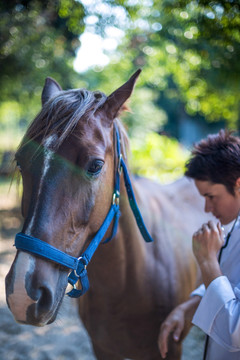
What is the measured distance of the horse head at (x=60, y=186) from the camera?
122cm

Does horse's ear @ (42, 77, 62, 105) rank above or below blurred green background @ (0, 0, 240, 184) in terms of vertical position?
below

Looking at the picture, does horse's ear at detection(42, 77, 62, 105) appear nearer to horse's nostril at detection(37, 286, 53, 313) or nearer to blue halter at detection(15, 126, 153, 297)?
blue halter at detection(15, 126, 153, 297)

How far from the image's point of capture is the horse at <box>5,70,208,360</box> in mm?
1251

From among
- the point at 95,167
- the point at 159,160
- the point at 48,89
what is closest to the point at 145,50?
the point at 159,160

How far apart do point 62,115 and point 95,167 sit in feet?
1.02

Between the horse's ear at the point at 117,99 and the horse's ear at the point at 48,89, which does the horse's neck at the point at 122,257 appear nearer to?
the horse's ear at the point at 117,99

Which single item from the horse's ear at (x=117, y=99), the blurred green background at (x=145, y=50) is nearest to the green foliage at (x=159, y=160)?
the blurred green background at (x=145, y=50)

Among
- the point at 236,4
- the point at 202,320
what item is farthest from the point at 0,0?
the point at 202,320

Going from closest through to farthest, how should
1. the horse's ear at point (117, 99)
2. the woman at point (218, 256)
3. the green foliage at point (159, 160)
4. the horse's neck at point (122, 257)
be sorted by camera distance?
the woman at point (218, 256), the horse's ear at point (117, 99), the horse's neck at point (122, 257), the green foliage at point (159, 160)

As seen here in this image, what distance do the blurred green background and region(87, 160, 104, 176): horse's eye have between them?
21.6 inches

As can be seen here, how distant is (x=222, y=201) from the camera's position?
5.58 ft

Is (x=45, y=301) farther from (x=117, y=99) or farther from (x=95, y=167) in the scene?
(x=117, y=99)

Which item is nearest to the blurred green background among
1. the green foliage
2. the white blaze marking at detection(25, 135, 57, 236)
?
the green foliage

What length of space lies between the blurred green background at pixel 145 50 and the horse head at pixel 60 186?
0.42 m
